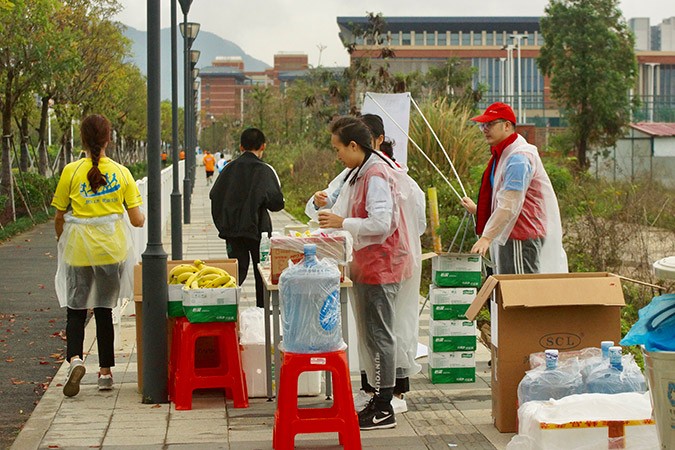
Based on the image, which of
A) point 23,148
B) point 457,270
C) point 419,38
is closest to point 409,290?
point 457,270

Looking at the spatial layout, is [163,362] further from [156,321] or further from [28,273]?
[28,273]

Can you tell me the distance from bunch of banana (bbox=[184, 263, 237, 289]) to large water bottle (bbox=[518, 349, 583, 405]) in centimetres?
214

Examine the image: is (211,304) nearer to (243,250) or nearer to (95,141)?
(95,141)

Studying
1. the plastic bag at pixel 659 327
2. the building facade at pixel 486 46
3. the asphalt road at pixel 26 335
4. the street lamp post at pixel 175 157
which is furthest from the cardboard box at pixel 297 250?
the building facade at pixel 486 46

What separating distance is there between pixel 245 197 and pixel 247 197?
23 millimetres

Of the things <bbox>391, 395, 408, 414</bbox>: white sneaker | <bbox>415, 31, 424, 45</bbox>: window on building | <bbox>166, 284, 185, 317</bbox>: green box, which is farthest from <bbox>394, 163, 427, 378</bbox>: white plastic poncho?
<bbox>415, 31, 424, 45</bbox>: window on building

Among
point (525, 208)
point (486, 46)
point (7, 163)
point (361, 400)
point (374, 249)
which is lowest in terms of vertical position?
point (361, 400)

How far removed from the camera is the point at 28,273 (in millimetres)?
16234

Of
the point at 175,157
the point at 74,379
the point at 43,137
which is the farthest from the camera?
the point at 43,137

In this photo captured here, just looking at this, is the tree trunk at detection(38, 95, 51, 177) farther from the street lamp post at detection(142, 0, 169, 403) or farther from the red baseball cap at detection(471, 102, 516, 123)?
the red baseball cap at detection(471, 102, 516, 123)

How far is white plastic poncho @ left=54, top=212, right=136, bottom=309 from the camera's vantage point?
765cm

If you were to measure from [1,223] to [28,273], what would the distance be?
8.68 meters

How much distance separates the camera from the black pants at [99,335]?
7824 millimetres

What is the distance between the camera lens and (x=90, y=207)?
25.2 ft
